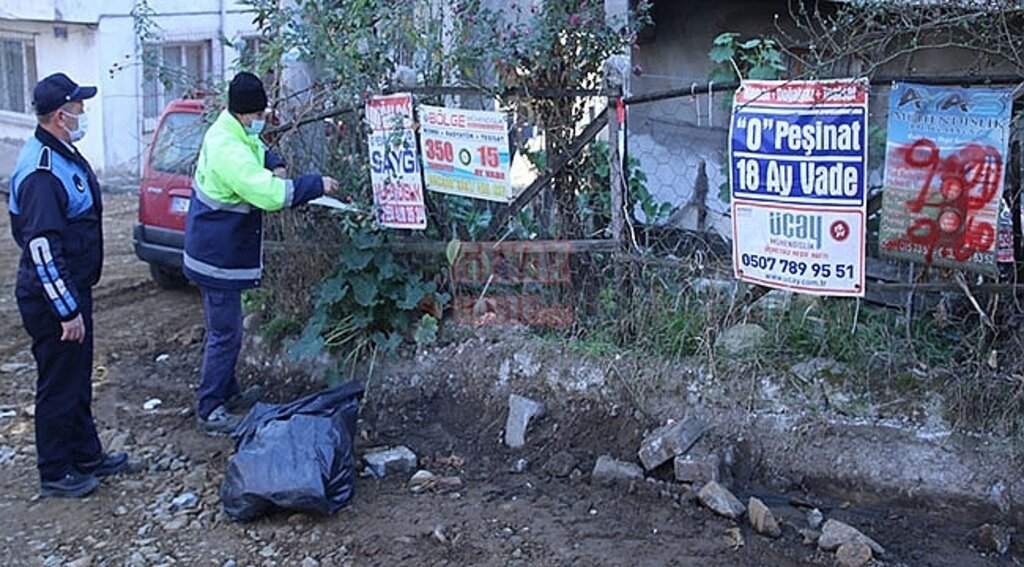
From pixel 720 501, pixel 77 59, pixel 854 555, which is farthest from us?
pixel 77 59

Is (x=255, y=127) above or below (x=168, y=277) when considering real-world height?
above

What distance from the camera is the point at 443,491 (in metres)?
5.34

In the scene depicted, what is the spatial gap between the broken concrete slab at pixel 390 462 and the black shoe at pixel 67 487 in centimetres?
131

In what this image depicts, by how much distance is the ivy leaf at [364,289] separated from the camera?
631 cm

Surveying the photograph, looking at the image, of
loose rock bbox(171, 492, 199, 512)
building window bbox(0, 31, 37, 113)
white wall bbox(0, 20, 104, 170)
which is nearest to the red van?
loose rock bbox(171, 492, 199, 512)

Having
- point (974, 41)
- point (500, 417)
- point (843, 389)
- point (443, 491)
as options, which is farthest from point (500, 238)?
point (974, 41)

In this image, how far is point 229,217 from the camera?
591 centimetres

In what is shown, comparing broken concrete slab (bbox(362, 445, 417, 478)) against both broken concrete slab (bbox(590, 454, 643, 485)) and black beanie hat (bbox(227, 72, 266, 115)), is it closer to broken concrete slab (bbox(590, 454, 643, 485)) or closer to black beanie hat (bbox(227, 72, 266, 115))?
broken concrete slab (bbox(590, 454, 643, 485))

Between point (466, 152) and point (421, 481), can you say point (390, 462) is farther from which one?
point (466, 152)

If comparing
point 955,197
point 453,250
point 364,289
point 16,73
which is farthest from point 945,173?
point 16,73

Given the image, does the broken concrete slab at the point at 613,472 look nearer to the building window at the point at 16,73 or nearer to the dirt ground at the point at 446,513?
the dirt ground at the point at 446,513

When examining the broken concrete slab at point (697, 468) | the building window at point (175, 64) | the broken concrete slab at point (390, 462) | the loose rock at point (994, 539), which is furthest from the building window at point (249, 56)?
the building window at point (175, 64)

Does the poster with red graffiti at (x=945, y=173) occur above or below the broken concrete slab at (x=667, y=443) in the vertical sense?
above

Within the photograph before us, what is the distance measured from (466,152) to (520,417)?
1508mm
